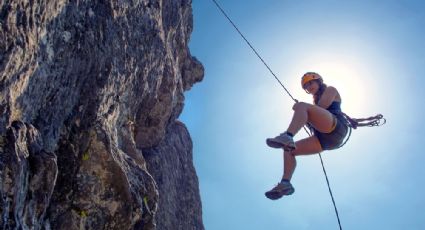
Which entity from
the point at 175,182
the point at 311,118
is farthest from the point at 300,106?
the point at 175,182

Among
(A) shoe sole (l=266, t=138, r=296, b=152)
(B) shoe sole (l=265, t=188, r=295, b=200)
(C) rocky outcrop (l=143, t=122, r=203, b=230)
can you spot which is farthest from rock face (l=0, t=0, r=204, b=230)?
(A) shoe sole (l=266, t=138, r=296, b=152)

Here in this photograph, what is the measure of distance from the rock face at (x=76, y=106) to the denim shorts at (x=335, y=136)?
361 centimetres

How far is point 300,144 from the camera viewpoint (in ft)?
28.2

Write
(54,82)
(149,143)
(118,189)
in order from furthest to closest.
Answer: (149,143)
(118,189)
(54,82)

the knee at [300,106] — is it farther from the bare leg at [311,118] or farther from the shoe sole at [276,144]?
the shoe sole at [276,144]

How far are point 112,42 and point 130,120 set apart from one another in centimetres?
297

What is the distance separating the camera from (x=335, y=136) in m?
8.21

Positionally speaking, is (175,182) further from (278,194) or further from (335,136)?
(278,194)

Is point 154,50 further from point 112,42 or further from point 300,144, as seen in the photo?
point 300,144

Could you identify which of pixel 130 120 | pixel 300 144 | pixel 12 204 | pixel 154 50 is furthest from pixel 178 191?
pixel 12 204

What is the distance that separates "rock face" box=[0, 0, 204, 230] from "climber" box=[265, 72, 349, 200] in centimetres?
285

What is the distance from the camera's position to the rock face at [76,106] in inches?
198

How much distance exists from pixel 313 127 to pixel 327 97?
2.19ft

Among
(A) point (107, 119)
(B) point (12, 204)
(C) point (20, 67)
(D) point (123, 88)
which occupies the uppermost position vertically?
(D) point (123, 88)
